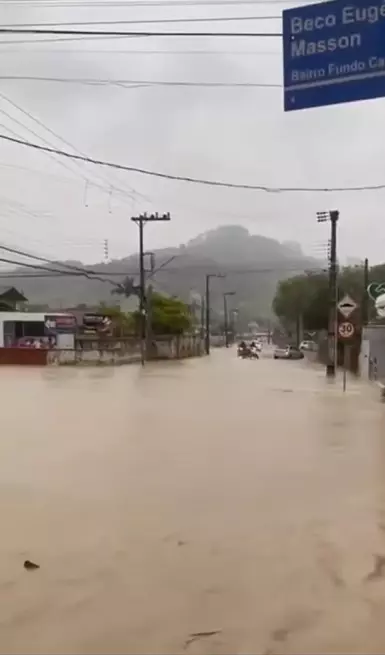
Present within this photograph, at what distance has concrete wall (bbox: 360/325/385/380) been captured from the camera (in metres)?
32.6

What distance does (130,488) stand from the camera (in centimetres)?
1048

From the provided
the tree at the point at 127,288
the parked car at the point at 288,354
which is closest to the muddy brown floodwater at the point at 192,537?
the tree at the point at 127,288

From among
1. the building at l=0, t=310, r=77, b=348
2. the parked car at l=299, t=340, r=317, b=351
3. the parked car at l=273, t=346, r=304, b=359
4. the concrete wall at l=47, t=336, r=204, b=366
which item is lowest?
the parked car at l=273, t=346, r=304, b=359

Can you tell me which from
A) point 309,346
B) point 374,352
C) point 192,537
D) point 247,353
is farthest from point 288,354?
point 192,537

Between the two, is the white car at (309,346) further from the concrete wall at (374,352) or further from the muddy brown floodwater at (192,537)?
the muddy brown floodwater at (192,537)

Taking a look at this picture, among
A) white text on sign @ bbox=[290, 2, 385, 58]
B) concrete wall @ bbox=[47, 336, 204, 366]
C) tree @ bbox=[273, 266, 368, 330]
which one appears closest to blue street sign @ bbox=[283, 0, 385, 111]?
white text on sign @ bbox=[290, 2, 385, 58]

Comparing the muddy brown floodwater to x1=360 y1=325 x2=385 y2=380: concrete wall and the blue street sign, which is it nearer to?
the blue street sign

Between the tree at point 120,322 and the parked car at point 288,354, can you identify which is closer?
the tree at point 120,322

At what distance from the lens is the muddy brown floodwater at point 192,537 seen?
18.5 feet

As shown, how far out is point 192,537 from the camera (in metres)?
8.02

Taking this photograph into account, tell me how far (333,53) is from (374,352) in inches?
1011

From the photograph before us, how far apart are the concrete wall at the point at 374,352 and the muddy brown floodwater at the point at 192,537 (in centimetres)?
1524

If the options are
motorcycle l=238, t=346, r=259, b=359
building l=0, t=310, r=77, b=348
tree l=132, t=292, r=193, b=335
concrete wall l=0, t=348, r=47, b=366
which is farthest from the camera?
motorcycle l=238, t=346, r=259, b=359

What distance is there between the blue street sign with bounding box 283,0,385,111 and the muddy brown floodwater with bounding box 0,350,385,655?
14.3 feet
